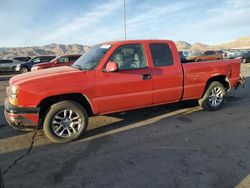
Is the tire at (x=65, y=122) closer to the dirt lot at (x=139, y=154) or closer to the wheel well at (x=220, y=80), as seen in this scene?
the dirt lot at (x=139, y=154)

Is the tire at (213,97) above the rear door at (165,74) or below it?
below

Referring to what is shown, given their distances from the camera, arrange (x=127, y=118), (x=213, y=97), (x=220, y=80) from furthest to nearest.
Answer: (x=220, y=80), (x=213, y=97), (x=127, y=118)

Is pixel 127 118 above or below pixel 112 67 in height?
below

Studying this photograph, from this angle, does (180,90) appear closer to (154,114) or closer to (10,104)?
(154,114)

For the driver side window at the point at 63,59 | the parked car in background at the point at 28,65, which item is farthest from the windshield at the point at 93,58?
the parked car in background at the point at 28,65

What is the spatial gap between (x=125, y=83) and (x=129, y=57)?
0.58 meters

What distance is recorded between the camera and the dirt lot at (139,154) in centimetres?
338

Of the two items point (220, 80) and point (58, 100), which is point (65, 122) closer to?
point (58, 100)

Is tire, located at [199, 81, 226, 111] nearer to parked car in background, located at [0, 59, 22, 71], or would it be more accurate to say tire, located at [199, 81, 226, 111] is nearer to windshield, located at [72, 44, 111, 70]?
windshield, located at [72, 44, 111, 70]

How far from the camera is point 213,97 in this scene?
262 inches

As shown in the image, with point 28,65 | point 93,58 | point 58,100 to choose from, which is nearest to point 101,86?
point 93,58

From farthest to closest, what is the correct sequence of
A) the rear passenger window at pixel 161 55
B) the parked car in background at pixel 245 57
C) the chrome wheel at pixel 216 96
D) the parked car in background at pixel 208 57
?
the parked car in background at pixel 245 57, the parked car in background at pixel 208 57, the chrome wheel at pixel 216 96, the rear passenger window at pixel 161 55

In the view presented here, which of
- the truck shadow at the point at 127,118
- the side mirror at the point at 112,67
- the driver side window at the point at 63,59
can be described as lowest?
the truck shadow at the point at 127,118

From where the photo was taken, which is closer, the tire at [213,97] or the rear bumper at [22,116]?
the rear bumper at [22,116]
